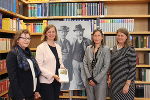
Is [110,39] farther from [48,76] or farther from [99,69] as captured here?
[48,76]

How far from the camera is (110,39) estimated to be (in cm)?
429

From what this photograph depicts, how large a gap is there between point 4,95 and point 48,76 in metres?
1.14

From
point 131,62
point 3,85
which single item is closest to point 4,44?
point 3,85

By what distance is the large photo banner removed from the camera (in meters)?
3.63

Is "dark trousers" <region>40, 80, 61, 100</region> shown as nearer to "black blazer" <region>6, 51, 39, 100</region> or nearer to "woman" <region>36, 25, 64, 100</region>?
"woman" <region>36, 25, 64, 100</region>

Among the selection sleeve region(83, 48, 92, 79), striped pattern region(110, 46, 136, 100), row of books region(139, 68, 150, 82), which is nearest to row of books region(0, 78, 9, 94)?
sleeve region(83, 48, 92, 79)

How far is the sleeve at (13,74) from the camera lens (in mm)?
2234

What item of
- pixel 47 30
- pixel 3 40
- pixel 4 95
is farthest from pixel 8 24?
pixel 4 95

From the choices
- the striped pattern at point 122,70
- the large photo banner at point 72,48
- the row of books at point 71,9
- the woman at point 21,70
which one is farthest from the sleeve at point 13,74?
the row of books at point 71,9

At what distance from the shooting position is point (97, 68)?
3.31m

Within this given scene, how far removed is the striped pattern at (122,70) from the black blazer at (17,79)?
1395 mm

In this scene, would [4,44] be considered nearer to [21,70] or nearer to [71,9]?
[21,70]

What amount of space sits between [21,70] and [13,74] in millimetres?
119

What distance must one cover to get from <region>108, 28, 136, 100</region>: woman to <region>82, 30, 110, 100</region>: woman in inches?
5.6
